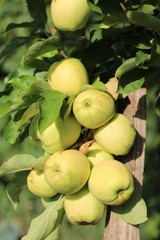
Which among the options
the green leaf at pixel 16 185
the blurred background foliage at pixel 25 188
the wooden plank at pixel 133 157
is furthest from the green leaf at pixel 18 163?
the blurred background foliage at pixel 25 188

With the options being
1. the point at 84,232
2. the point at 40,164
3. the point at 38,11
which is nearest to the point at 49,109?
the point at 40,164

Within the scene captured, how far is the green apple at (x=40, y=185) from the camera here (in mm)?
913

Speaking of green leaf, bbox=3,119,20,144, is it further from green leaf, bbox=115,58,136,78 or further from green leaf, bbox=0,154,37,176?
green leaf, bbox=115,58,136,78

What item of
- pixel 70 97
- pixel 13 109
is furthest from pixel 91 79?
pixel 13 109

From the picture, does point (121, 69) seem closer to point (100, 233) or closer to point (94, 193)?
point (94, 193)

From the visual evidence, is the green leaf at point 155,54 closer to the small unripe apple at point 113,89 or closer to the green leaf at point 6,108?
the small unripe apple at point 113,89

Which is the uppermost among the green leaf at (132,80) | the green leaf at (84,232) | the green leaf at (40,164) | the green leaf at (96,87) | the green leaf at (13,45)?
the green leaf at (13,45)

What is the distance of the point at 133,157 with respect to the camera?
3.02 ft

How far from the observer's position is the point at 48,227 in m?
0.90

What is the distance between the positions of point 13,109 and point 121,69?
0.26 m

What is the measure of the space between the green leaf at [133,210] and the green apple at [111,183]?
4 cm

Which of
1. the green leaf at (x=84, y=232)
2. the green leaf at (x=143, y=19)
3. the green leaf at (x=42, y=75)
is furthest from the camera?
the green leaf at (x=84, y=232)

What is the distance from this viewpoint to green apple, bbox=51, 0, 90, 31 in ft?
2.96

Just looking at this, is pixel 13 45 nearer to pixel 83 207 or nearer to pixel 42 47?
pixel 42 47
